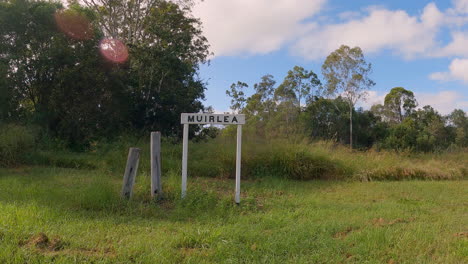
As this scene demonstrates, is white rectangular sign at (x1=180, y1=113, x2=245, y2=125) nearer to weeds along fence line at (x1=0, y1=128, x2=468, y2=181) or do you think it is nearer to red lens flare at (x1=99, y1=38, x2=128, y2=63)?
weeds along fence line at (x1=0, y1=128, x2=468, y2=181)

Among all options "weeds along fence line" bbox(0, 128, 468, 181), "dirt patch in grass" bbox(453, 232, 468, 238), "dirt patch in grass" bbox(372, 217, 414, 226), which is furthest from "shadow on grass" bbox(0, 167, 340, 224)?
"dirt patch in grass" bbox(453, 232, 468, 238)

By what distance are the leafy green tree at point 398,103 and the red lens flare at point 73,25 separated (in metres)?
33.7

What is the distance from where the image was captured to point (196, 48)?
67.7ft

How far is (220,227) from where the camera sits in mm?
4672

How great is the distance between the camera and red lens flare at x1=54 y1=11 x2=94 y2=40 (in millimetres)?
14625

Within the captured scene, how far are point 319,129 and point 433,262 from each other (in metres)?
31.1

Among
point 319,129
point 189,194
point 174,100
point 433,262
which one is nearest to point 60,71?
point 174,100

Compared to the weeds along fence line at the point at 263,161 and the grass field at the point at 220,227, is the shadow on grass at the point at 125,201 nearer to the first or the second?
the grass field at the point at 220,227

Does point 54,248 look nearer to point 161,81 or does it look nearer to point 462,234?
point 462,234

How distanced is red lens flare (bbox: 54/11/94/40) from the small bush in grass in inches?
208

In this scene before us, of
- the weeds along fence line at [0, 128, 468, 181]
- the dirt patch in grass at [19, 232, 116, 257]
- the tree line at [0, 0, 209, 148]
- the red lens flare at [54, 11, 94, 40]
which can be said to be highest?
the red lens flare at [54, 11, 94, 40]

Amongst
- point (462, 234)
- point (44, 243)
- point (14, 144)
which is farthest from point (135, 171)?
point (14, 144)

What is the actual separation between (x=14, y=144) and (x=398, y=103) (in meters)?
38.1

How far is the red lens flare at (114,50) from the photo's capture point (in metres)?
15.4
